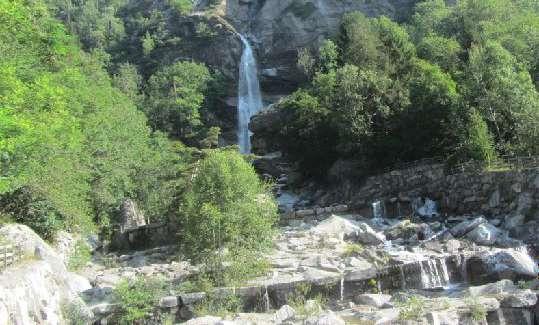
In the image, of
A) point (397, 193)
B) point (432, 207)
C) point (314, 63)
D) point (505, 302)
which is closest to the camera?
point (505, 302)

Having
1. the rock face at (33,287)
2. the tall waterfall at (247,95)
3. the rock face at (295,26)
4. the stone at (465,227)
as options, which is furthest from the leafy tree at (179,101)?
the rock face at (33,287)

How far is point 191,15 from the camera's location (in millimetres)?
72188

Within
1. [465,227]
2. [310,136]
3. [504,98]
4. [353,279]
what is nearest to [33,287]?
[353,279]

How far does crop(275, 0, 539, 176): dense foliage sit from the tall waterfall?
39.5ft

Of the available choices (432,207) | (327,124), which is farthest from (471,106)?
(327,124)

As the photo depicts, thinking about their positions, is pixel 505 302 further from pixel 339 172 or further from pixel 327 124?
pixel 327 124

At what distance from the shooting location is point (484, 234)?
21562 mm

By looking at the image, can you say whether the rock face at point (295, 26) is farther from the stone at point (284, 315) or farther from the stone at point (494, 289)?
the stone at point (284, 315)

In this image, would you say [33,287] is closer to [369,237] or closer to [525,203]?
[369,237]

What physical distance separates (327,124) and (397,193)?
8833 millimetres

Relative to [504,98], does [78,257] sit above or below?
below

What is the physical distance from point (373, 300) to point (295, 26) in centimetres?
5205

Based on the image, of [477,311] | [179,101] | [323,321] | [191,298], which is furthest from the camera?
[179,101]

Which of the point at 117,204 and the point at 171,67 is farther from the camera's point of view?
the point at 171,67
